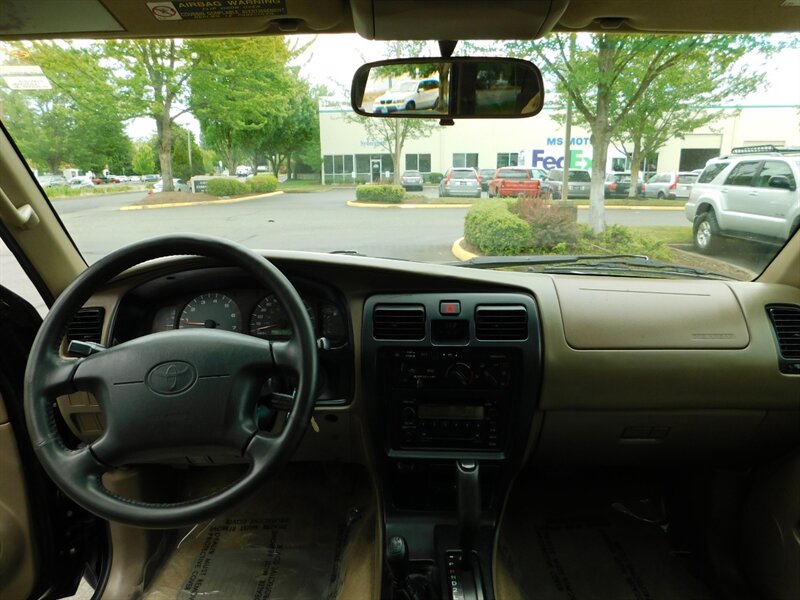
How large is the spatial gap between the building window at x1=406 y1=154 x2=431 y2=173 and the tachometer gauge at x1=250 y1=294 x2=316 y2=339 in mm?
1146

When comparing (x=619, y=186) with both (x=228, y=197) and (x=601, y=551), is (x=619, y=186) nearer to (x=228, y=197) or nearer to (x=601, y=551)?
(x=601, y=551)

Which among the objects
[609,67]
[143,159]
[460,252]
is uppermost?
[609,67]

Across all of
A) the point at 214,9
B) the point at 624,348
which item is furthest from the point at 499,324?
the point at 214,9

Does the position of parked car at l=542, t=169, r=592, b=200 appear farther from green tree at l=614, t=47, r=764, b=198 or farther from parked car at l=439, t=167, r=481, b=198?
parked car at l=439, t=167, r=481, b=198

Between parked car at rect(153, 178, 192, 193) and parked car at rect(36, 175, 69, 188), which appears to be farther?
parked car at rect(153, 178, 192, 193)

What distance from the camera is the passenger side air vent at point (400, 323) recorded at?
196 cm

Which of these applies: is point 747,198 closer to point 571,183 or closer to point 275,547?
point 571,183

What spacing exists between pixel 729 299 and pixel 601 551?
1.29 m

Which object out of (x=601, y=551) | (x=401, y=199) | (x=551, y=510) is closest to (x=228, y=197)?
(x=401, y=199)

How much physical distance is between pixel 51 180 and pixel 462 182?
6.67 ft

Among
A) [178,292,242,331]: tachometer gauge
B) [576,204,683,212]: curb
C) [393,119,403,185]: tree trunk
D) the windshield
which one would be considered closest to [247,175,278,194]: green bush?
the windshield

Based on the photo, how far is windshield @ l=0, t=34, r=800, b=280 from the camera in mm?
2234

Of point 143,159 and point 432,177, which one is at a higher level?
point 143,159

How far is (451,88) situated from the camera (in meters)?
1.87
